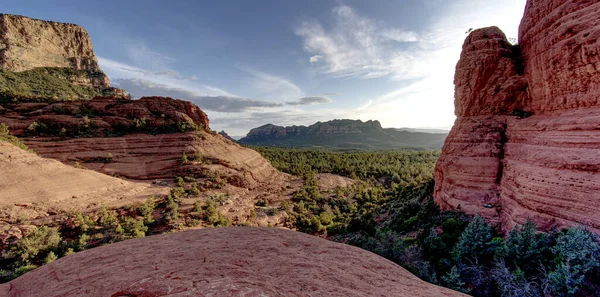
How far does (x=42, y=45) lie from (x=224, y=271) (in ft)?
283

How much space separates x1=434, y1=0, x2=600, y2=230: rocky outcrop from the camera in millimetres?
10148

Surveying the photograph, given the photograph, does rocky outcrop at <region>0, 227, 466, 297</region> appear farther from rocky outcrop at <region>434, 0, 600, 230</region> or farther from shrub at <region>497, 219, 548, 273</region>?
rocky outcrop at <region>434, 0, 600, 230</region>

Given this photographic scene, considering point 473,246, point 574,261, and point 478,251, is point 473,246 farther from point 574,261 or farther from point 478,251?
point 574,261

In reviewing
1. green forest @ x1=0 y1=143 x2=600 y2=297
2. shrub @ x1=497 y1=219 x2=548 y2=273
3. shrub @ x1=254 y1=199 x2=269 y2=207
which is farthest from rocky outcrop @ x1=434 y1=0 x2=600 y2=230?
shrub @ x1=254 y1=199 x2=269 y2=207

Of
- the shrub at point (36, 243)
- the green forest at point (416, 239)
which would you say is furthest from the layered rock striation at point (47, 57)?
the shrub at point (36, 243)

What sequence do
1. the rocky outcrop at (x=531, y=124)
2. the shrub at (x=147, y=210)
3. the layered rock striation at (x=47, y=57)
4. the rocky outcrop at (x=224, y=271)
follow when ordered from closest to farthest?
the rocky outcrop at (x=224, y=271) → the rocky outcrop at (x=531, y=124) → the shrub at (x=147, y=210) → the layered rock striation at (x=47, y=57)

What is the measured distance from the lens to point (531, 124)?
535 inches

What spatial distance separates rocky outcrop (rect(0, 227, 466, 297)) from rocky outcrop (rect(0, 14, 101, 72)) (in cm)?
7069

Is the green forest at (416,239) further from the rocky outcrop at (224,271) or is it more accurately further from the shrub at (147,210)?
the rocky outcrop at (224,271)

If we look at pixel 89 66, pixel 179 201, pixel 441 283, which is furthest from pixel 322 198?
pixel 89 66

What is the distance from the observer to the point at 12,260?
12.4 meters

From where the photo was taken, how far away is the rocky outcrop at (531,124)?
400 inches

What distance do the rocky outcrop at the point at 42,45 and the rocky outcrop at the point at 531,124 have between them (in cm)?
8322

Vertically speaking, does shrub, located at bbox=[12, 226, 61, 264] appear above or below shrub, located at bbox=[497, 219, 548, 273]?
below
